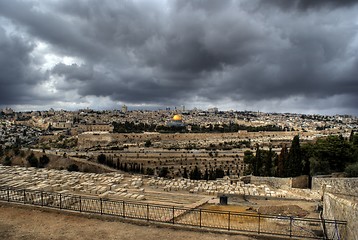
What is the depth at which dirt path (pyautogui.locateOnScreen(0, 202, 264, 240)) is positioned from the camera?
8.24m

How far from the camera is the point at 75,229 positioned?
29.0 feet

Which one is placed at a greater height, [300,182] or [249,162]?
[300,182]

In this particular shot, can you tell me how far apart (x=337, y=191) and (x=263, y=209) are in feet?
22.9

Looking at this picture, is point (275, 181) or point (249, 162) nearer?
point (275, 181)

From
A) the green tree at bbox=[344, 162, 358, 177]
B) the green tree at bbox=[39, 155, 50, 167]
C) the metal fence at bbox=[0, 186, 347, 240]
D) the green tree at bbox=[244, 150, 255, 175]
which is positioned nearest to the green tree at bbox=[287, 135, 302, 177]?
the green tree at bbox=[344, 162, 358, 177]

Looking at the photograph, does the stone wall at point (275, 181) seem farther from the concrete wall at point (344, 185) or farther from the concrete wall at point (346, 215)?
the concrete wall at point (346, 215)

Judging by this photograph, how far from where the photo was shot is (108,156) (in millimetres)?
56438

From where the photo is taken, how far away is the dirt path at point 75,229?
8.24 meters

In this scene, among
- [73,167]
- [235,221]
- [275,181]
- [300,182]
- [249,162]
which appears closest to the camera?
[235,221]

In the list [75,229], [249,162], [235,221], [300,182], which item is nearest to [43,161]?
[249,162]

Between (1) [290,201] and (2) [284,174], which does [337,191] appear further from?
(2) [284,174]

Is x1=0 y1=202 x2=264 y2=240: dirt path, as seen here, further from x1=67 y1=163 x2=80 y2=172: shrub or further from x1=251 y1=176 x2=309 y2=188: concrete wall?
x1=67 y1=163 x2=80 y2=172: shrub

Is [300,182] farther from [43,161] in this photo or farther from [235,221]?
[43,161]

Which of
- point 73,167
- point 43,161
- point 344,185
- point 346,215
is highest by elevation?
point 346,215
